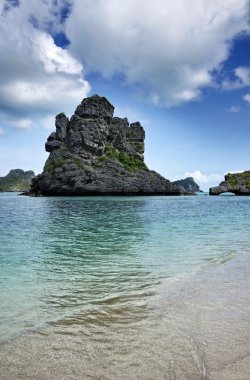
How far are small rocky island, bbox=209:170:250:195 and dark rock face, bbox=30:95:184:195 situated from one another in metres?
19.8

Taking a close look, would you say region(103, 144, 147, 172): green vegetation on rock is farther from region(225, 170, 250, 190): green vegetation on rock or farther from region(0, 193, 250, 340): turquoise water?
region(0, 193, 250, 340): turquoise water

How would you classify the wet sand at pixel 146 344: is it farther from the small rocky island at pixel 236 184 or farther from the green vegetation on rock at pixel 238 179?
the green vegetation on rock at pixel 238 179

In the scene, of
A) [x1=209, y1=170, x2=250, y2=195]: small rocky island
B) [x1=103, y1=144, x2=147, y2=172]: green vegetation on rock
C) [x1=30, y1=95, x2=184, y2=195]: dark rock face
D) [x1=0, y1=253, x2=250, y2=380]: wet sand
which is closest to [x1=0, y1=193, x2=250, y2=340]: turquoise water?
[x1=0, y1=253, x2=250, y2=380]: wet sand

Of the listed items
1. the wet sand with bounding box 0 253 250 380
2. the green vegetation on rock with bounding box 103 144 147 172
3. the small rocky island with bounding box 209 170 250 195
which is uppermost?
the green vegetation on rock with bounding box 103 144 147 172

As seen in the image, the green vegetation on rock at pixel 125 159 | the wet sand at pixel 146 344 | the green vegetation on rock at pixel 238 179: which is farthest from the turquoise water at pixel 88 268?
the green vegetation on rock at pixel 238 179

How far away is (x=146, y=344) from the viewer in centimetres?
557

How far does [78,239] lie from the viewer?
19.7m

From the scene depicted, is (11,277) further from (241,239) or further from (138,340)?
(241,239)

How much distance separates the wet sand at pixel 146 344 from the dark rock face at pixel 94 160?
104925 millimetres

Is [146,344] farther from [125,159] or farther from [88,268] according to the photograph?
[125,159]

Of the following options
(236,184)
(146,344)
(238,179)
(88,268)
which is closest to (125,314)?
(146,344)

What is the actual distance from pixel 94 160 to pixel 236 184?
204ft

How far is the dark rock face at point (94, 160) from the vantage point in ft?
374

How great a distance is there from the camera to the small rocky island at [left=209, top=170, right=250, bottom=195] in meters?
137
